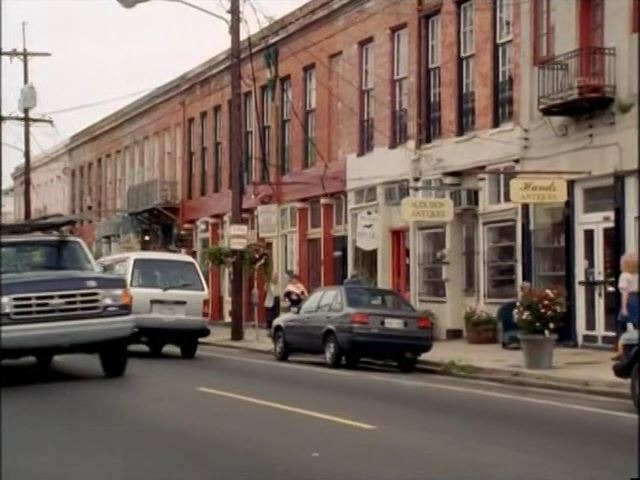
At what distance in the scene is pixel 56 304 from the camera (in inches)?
119

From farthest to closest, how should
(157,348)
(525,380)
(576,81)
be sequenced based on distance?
1. (576,81)
2. (525,380)
3. (157,348)

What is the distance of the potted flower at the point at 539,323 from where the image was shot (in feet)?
61.3

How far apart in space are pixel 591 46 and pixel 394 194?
957cm

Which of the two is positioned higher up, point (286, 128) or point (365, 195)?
point (286, 128)

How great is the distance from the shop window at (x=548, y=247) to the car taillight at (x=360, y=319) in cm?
517

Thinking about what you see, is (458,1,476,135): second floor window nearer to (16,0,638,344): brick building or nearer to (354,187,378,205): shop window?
(16,0,638,344): brick building

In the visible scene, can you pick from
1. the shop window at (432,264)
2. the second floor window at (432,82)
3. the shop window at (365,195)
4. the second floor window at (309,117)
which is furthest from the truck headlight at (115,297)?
the second floor window at (309,117)

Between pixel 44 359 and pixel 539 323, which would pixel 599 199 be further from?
pixel 44 359

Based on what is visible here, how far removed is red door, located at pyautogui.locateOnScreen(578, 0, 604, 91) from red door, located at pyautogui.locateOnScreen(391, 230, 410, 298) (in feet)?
30.3

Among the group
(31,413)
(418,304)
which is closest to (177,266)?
(31,413)

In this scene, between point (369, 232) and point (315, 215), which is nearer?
point (369, 232)

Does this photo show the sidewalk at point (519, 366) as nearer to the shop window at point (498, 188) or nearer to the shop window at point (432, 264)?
the shop window at point (432, 264)

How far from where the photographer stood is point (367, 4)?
30.4m

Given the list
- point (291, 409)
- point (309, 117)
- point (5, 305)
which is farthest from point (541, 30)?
point (5, 305)
